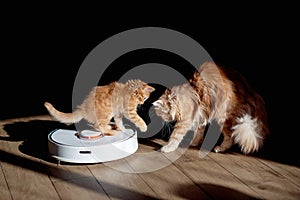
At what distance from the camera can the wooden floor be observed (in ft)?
5.89

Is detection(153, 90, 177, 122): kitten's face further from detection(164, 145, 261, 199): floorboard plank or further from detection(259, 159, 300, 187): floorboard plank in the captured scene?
detection(259, 159, 300, 187): floorboard plank

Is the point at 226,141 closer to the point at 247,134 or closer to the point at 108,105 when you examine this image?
the point at 247,134

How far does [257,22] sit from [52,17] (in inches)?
70.2

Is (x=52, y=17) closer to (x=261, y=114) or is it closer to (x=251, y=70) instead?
(x=251, y=70)

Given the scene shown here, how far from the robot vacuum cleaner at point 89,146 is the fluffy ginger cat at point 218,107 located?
10.0 inches

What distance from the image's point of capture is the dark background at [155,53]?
2580 mm

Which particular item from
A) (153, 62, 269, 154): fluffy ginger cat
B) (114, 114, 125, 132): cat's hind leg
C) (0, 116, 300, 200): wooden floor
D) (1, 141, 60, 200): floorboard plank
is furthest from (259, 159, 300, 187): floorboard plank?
(1, 141, 60, 200): floorboard plank

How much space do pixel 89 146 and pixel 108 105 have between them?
0.28 m

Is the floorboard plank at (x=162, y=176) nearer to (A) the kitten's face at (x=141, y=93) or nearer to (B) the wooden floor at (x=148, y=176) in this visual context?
(B) the wooden floor at (x=148, y=176)

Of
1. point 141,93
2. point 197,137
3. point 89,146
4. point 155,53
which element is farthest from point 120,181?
point 155,53

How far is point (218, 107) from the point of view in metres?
2.23

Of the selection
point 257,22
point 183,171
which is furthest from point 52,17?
point 183,171

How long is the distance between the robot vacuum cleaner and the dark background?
0.80 meters

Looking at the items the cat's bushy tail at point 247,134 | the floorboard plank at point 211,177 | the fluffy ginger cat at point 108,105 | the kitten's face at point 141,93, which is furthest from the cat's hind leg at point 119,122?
the cat's bushy tail at point 247,134
